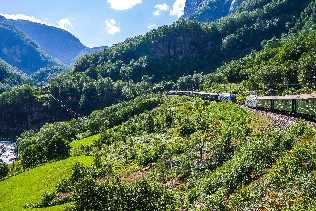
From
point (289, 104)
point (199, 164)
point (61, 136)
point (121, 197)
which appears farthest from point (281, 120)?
point (61, 136)

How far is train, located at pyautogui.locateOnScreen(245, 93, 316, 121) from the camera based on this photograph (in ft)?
249

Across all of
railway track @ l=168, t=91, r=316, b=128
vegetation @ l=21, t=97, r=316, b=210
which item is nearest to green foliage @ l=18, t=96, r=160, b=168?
vegetation @ l=21, t=97, r=316, b=210

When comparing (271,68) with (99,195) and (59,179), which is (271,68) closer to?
(59,179)

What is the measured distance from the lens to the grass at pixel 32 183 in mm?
95875

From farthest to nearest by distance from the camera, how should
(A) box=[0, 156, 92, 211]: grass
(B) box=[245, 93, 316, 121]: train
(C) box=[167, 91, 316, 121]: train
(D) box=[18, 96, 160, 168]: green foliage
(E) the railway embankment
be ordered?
(D) box=[18, 96, 160, 168]: green foliage, (A) box=[0, 156, 92, 211]: grass, (E) the railway embankment, (C) box=[167, 91, 316, 121]: train, (B) box=[245, 93, 316, 121]: train

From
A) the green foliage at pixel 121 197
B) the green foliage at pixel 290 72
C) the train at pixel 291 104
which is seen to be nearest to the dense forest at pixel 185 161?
the green foliage at pixel 121 197

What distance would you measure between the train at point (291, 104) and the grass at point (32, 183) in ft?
123

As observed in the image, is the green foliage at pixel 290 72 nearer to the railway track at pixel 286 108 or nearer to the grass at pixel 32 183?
the railway track at pixel 286 108

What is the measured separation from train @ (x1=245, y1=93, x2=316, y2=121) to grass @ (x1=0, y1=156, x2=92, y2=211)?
123 ft

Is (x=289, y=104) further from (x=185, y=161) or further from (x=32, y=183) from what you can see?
(x=32, y=183)

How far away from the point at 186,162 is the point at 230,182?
2078 centimetres

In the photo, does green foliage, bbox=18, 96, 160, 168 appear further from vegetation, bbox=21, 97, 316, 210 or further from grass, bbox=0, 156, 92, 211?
vegetation, bbox=21, 97, 316, 210

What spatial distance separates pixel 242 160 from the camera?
64.6 meters

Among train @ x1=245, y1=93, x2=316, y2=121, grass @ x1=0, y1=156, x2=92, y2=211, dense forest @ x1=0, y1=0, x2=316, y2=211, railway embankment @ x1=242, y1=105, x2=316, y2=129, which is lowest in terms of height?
grass @ x1=0, y1=156, x2=92, y2=211
